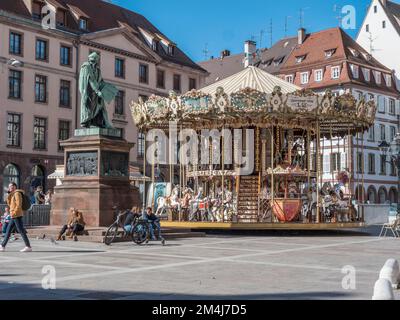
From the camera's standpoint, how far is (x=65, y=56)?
52.5 meters

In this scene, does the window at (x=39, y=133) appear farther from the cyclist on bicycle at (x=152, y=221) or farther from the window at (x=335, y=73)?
the cyclist on bicycle at (x=152, y=221)

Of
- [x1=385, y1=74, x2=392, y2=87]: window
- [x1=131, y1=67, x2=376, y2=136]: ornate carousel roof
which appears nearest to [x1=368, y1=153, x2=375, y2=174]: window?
[x1=385, y1=74, x2=392, y2=87]: window

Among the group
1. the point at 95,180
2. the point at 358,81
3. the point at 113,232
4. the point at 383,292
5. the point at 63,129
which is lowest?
the point at 113,232

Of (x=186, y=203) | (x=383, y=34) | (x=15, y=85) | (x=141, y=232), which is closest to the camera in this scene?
(x=141, y=232)

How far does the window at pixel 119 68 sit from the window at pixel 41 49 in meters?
7.52

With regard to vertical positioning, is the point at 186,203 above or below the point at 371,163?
below

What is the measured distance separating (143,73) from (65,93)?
367 inches

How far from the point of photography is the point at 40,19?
5025 cm

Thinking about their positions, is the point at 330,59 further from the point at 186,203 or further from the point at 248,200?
the point at 186,203

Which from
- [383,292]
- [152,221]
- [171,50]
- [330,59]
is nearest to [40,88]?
[171,50]

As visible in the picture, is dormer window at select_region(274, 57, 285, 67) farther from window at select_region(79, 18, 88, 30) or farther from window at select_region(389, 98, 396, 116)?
window at select_region(79, 18, 88, 30)

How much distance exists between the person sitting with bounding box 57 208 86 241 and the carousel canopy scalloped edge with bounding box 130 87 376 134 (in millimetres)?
8898

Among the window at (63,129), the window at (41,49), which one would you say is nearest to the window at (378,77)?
the window at (63,129)

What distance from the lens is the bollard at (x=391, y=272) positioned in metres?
8.91
